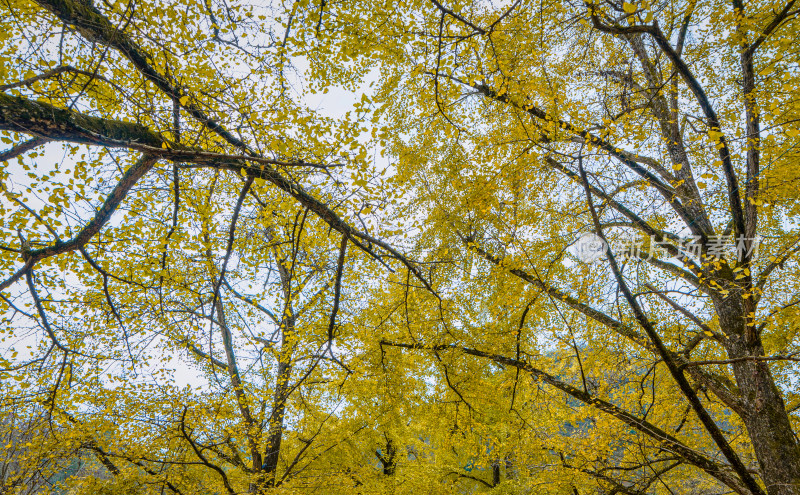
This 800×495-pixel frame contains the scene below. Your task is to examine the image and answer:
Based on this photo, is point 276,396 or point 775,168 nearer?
point 775,168

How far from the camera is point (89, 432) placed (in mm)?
5652

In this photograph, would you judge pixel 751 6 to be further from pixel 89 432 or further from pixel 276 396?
pixel 89 432

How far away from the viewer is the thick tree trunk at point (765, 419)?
4.72m

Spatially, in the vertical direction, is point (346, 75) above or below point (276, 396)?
above

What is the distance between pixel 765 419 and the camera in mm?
4949

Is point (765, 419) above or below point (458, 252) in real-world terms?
below

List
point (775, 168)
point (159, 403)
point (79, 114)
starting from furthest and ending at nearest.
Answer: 1. point (159, 403)
2. point (775, 168)
3. point (79, 114)

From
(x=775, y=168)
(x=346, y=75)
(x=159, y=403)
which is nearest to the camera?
(x=775, y=168)

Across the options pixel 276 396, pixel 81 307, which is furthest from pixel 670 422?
pixel 81 307

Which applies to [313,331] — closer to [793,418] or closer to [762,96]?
[762,96]

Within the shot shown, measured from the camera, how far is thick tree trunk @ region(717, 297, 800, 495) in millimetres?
4723

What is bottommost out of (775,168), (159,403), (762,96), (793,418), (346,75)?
(793,418)

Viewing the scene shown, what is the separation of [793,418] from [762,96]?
5033 mm

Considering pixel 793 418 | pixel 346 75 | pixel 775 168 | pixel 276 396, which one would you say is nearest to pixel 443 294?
pixel 276 396
